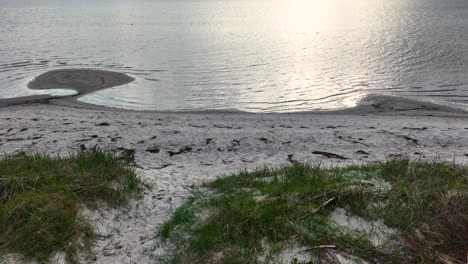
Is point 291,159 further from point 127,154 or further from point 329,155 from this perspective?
point 127,154

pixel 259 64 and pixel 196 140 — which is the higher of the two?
pixel 259 64

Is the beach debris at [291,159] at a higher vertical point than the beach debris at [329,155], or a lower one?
lower

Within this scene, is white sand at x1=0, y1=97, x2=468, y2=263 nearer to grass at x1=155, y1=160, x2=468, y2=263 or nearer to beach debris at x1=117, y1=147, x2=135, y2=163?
beach debris at x1=117, y1=147, x2=135, y2=163

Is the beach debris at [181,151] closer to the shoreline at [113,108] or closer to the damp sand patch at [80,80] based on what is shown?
the shoreline at [113,108]

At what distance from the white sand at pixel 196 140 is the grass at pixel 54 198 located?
0.35m

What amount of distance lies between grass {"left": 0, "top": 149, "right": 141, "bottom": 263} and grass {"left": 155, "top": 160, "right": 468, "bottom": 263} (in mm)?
1300

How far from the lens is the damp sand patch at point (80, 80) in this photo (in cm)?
2227

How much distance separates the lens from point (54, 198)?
20.9ft

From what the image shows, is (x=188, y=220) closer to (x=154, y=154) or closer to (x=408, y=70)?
(x=154, y=154)

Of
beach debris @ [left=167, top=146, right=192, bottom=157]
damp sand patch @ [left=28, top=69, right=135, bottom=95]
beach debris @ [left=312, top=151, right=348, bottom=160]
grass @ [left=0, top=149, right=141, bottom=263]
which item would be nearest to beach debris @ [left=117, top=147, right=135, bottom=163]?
beach debris @ [left=167, top=146, right=192, bottom=157]

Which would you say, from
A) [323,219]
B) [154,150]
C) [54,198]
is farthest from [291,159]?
[54,198]

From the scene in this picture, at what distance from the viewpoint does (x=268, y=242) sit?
5727 mm

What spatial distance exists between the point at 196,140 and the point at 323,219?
265 inches

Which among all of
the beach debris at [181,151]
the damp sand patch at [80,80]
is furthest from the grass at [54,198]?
the damp sand patch at [80,80]
